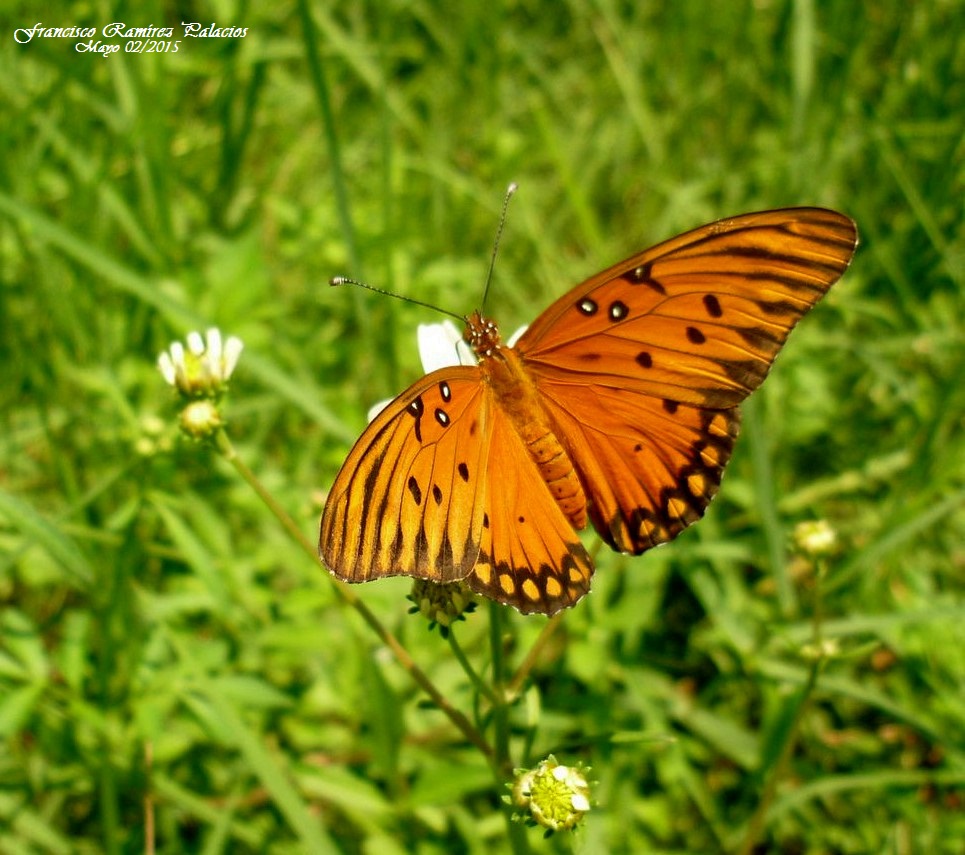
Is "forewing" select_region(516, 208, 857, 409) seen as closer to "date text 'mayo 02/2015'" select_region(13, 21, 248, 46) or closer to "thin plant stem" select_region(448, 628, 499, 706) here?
"thin plant stem" select_region(448, 628, 499, 706)

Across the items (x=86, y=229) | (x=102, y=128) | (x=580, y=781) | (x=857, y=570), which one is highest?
(x=102, y=128)

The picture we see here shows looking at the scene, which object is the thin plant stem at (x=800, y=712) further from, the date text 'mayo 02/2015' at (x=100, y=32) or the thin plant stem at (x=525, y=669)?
the date text 'mayo 02/2015' at (x=100, y=32)

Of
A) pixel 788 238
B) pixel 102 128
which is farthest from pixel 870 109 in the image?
pixel 102 128

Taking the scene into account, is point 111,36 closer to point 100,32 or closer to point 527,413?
point 100,32

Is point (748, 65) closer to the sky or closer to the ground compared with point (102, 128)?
closer to the ground

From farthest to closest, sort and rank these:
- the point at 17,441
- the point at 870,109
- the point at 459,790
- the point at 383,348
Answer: the point at 870,109
the point at 383,348
the point at 17,441
the point at 459,790

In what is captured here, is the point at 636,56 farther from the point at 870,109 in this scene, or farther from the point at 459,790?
the point at 459,790

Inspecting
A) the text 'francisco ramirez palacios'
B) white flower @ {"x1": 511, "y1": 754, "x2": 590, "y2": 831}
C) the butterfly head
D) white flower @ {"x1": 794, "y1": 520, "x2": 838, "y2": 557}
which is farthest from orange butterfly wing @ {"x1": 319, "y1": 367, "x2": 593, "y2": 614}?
the text 'francisco ramirez palacios'

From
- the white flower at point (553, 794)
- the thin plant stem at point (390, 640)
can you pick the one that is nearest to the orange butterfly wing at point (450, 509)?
the thin plant stem at point (390, 640)
